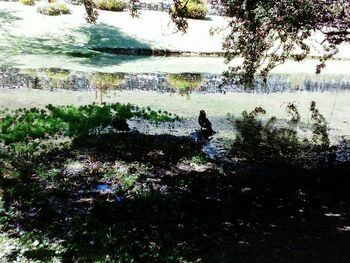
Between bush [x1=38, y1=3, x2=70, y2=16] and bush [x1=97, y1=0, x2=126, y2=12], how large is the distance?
13.0 feet

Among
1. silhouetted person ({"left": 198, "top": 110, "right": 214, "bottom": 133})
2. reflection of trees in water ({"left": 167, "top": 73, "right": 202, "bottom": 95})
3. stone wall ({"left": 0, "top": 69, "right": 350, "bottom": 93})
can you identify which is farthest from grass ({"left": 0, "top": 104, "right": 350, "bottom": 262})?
reflection of trees in water ({"left": 167, "top": 73, "right": 202, "bottom": 95})

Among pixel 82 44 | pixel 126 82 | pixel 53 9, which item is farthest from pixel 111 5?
pixel 126 82

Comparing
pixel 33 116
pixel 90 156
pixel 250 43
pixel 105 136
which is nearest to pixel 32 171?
pixel 90 156

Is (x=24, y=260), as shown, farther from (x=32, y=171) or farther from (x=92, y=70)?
(x=92, y=70)

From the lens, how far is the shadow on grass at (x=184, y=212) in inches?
274

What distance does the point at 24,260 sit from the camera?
6.32 m

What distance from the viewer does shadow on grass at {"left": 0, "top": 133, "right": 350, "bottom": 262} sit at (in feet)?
22.8

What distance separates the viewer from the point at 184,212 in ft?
27.6

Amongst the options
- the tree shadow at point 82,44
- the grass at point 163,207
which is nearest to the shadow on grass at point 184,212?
the grass at point 163,207

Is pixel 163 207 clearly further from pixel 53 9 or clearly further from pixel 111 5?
pixel 111 5

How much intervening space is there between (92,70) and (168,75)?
14.1 ft

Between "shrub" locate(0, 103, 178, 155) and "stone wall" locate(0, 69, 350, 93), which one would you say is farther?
"stone wall" locate(0, 69, 350, 93)

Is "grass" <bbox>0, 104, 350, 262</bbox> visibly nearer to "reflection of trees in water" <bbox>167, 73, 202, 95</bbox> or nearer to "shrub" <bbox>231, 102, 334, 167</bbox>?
"shrub" <bbox>231, 102, 334, 167</bbox>

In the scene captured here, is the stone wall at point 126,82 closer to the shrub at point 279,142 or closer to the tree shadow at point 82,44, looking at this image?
the tree shadow at point 82,44
